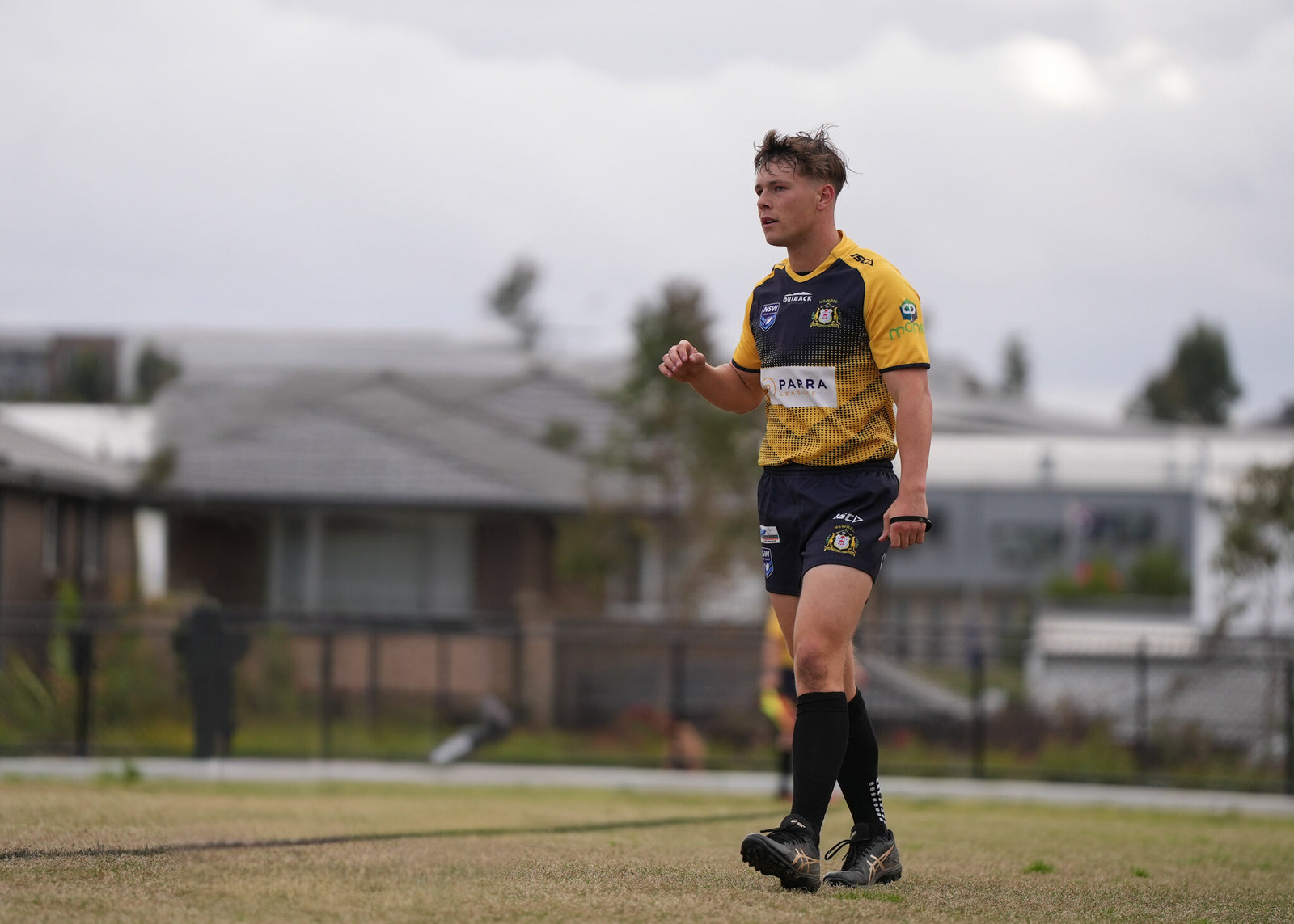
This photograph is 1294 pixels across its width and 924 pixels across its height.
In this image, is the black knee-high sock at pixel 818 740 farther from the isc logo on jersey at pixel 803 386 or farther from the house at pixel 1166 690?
the house at pixel 1166 690

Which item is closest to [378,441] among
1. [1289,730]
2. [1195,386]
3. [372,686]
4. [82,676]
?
[372,686]

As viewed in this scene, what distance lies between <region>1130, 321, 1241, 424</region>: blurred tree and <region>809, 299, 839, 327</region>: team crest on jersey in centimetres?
10813

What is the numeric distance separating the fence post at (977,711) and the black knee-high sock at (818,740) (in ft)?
34.2

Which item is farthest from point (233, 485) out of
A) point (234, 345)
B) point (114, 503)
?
point (234, 345)

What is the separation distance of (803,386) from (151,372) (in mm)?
28216

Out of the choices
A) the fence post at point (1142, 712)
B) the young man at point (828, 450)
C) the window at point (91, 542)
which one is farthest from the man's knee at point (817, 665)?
the window at point (91, 542)

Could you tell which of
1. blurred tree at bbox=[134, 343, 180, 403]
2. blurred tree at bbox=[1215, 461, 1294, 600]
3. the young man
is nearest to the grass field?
the young man

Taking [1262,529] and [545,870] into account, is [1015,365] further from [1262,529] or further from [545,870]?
[545,870]

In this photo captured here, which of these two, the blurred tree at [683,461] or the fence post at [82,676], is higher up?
the blurred tree at [683,461]

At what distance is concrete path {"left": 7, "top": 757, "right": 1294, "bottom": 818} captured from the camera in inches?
498

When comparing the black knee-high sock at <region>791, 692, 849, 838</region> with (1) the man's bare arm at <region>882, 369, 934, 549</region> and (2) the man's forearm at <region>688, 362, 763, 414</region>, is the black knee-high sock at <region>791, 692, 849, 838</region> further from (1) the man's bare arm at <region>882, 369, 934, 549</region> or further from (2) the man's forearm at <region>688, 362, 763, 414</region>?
(2) the man's forearm at <region>688, 362, 763, 414</region>

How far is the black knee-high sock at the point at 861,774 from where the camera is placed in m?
4.85

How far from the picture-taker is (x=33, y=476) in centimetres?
2116

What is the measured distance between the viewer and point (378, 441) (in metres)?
28.4
